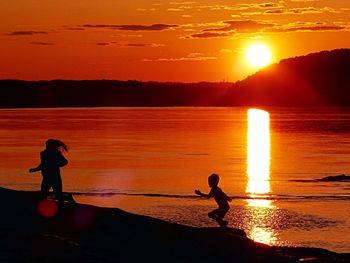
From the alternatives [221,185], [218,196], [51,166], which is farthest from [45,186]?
[221,185]

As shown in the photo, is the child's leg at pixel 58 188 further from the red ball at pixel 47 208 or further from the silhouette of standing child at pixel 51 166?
the red ball at pixel 47 208

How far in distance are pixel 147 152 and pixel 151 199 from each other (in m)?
36.7

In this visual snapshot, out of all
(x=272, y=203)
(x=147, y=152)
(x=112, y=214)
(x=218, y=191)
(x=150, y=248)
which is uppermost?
(x=147, y=152)

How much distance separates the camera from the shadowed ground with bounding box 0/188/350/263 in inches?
526

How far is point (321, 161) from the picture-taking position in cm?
6228

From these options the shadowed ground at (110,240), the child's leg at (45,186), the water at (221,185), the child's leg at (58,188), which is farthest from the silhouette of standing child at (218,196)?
the child's leg at (45,186)

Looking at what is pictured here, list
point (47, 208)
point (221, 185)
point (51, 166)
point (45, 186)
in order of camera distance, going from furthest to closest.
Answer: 1. point (221, 185)
2. point (45, 186)
3. point (51, 166)
4. point (47, 208)

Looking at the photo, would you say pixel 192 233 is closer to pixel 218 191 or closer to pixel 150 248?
pixel 150 248

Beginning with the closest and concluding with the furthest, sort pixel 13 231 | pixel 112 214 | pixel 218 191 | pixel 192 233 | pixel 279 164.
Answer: pixel 13 231, pixel 192 233, pixel 112 214, pixel 218 191, pixel 279 164

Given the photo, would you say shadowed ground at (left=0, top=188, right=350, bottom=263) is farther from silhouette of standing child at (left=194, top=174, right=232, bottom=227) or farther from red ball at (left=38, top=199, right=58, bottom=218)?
silhouette of standing child at (left=194, top=174, right=232, bottom=227)

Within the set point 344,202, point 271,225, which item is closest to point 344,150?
point 344,202

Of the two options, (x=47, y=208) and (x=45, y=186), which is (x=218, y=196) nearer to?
(x=45, y=186)

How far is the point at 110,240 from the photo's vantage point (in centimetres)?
1625

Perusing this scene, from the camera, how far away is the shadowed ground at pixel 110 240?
13359mm
